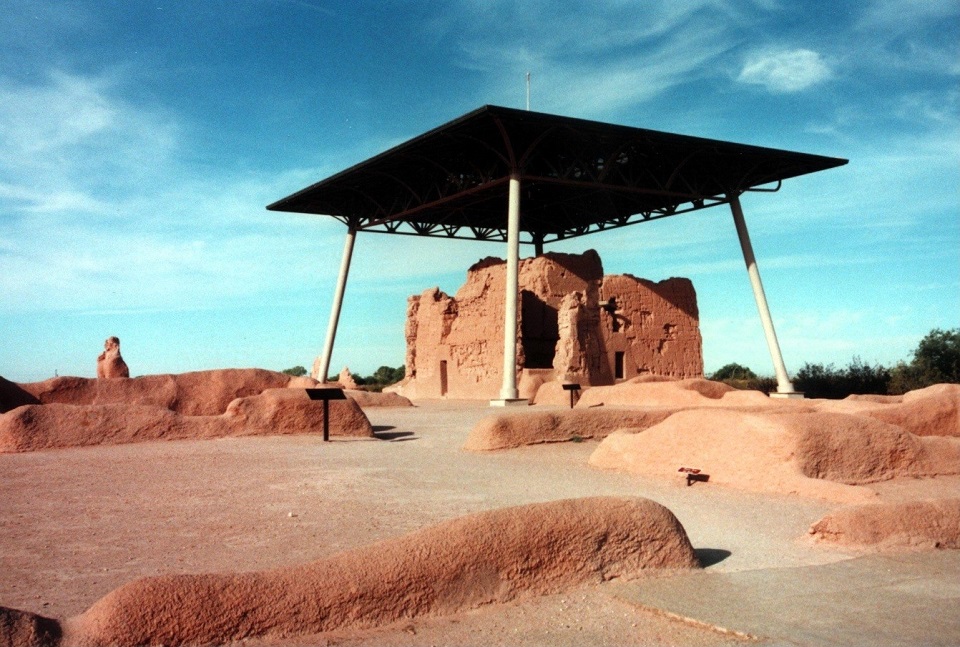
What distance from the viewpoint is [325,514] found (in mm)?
7836

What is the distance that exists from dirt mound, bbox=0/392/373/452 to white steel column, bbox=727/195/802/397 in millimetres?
18494

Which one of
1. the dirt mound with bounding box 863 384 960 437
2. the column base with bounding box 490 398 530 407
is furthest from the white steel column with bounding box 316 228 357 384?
the dirt mound with bounding box 863 384 960 437

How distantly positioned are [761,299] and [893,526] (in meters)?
23.9

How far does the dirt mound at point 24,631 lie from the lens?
3678 mm

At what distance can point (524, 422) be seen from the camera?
541 inches

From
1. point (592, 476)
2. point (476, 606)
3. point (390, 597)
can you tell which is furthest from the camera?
point (592, 476)

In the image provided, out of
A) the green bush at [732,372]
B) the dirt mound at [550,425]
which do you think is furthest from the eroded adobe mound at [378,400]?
the green bush at [732,372]

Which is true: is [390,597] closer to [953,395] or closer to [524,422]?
[524,422]

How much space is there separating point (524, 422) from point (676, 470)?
11.9 ft

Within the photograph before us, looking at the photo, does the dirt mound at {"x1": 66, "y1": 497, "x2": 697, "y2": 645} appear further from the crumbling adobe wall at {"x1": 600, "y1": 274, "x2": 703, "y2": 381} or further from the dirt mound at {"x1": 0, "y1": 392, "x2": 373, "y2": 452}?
the crumbling adobe wall at {"x1": 600, "y1": 274, "x2": 703, "y2": 381}

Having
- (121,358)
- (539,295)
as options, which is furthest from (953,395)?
(121,358)

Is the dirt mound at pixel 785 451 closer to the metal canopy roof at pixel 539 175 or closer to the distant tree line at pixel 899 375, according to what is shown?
the metal canopy roof at pixel 539 175

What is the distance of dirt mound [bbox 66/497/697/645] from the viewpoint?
13.7ft

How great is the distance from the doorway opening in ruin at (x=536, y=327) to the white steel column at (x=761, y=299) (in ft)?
24.4
